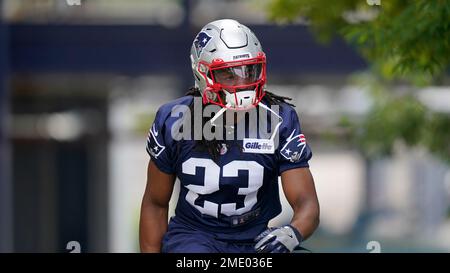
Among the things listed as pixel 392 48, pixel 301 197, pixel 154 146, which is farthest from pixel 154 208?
pixel 392 48

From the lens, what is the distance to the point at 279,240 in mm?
5359

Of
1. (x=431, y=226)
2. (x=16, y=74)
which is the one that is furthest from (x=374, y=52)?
(x=431, y=226)

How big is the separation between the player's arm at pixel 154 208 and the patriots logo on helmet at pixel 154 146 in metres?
0.06

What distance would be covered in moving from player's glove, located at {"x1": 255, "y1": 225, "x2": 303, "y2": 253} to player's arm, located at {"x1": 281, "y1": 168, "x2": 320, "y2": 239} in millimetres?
55

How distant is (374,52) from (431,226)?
1340 cm

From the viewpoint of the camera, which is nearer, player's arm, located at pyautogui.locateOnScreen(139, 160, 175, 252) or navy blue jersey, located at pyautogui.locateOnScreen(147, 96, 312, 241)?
navy blue jersey, located at pyautogui.locateOnScreen(147, 96, 312, 241)

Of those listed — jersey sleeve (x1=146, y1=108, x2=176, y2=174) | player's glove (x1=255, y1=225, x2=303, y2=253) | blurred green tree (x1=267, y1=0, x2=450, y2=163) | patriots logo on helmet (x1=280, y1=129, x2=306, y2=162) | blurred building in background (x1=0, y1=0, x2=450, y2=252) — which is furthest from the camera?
blurred building in background (x1=0, y1=0, x2=450, y2=252)

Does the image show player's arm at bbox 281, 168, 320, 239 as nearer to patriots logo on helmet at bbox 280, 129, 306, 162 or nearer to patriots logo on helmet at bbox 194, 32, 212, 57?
patriots logo on helmet at bbox 280, 129, 306, 162

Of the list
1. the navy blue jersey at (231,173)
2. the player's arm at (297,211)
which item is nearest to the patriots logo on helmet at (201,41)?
the navy blue jersey at (231,173)

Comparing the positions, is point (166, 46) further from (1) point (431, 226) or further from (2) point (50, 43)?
(1) point (431, 226)

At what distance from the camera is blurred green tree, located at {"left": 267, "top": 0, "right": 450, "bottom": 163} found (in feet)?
23.2

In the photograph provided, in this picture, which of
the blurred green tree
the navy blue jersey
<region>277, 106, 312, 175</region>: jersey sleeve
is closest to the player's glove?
the navy blue jersey

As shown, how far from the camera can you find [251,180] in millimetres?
Result: 5469
